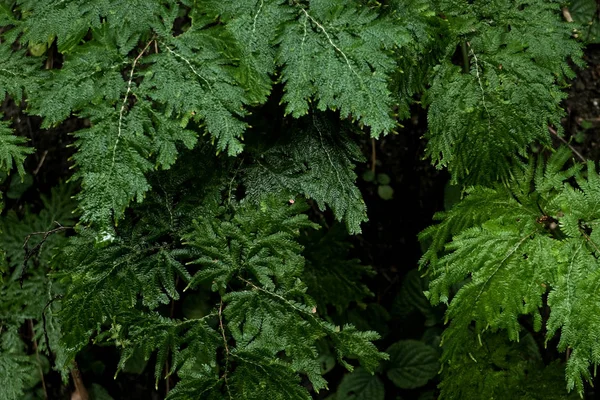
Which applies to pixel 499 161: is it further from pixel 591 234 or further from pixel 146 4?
pixel 146 4

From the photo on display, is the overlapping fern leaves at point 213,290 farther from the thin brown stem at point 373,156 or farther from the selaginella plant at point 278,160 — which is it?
the thin brown stem at point 373,156

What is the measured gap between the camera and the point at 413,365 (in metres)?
2.20

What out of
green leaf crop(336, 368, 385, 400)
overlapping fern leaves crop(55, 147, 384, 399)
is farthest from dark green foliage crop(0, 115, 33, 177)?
green leaf crop(336, 368, 385, 400)

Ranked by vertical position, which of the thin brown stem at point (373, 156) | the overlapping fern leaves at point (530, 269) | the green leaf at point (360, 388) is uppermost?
the overlapping fern leaves at point (530, 269)

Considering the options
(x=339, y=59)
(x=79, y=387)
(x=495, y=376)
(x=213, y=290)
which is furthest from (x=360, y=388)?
(x=339, y=59)

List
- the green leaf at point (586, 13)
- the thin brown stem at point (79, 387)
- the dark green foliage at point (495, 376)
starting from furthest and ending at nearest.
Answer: the green leaf at point (586, 13) → the thin brown stem at point (79, 387) → the dark green foliage at point (495, 376)

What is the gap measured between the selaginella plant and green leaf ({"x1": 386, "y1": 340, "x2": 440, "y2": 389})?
61 cm

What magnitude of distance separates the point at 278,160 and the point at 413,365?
1.16 metres

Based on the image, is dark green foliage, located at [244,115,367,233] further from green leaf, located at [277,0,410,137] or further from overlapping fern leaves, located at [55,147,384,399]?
green leaf, located at [277,0,410,137]

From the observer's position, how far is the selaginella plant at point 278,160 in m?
1.11

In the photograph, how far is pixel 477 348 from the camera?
5.19 ft

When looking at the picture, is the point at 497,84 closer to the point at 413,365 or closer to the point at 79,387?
the point at 413,365

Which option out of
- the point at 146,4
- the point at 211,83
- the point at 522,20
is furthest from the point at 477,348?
the point at 146,4

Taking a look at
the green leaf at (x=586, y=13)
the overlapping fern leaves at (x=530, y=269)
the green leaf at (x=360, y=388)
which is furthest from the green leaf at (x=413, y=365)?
the green leaf at (x=586, y=13)
